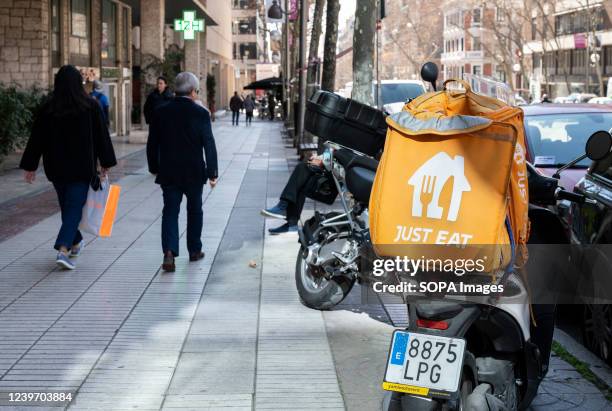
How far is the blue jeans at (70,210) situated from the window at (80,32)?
18.9 meters

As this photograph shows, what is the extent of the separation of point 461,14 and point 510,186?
322 feet

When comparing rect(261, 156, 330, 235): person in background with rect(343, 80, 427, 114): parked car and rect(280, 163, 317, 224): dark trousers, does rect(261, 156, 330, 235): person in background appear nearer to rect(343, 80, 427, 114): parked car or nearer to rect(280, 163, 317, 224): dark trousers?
rect(280, 163, 317, 224): dark trousers

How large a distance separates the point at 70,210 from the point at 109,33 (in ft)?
81.5

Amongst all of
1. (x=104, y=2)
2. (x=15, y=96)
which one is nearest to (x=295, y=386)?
(x=15, y=96)

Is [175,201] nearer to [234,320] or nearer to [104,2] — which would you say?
[234,320]

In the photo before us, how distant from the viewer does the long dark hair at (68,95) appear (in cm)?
870

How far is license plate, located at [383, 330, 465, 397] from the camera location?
12.3 feet

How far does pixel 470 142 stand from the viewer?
403 centimetres

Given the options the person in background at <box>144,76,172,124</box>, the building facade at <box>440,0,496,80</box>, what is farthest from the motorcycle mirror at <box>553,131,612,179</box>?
the building facade at <box>440,0,496,80</box>

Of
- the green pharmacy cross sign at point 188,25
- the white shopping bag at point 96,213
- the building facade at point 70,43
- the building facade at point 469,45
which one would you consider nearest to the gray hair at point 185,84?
the white shopping bag at point 96,213

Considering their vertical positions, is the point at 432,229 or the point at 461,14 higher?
the point at 461,14

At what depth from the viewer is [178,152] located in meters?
8.86

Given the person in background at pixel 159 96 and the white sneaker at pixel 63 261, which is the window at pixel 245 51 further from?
the white sneaker at pixel 63 261

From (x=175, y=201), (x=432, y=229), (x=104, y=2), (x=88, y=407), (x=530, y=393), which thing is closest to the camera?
(x=432, y=229)
